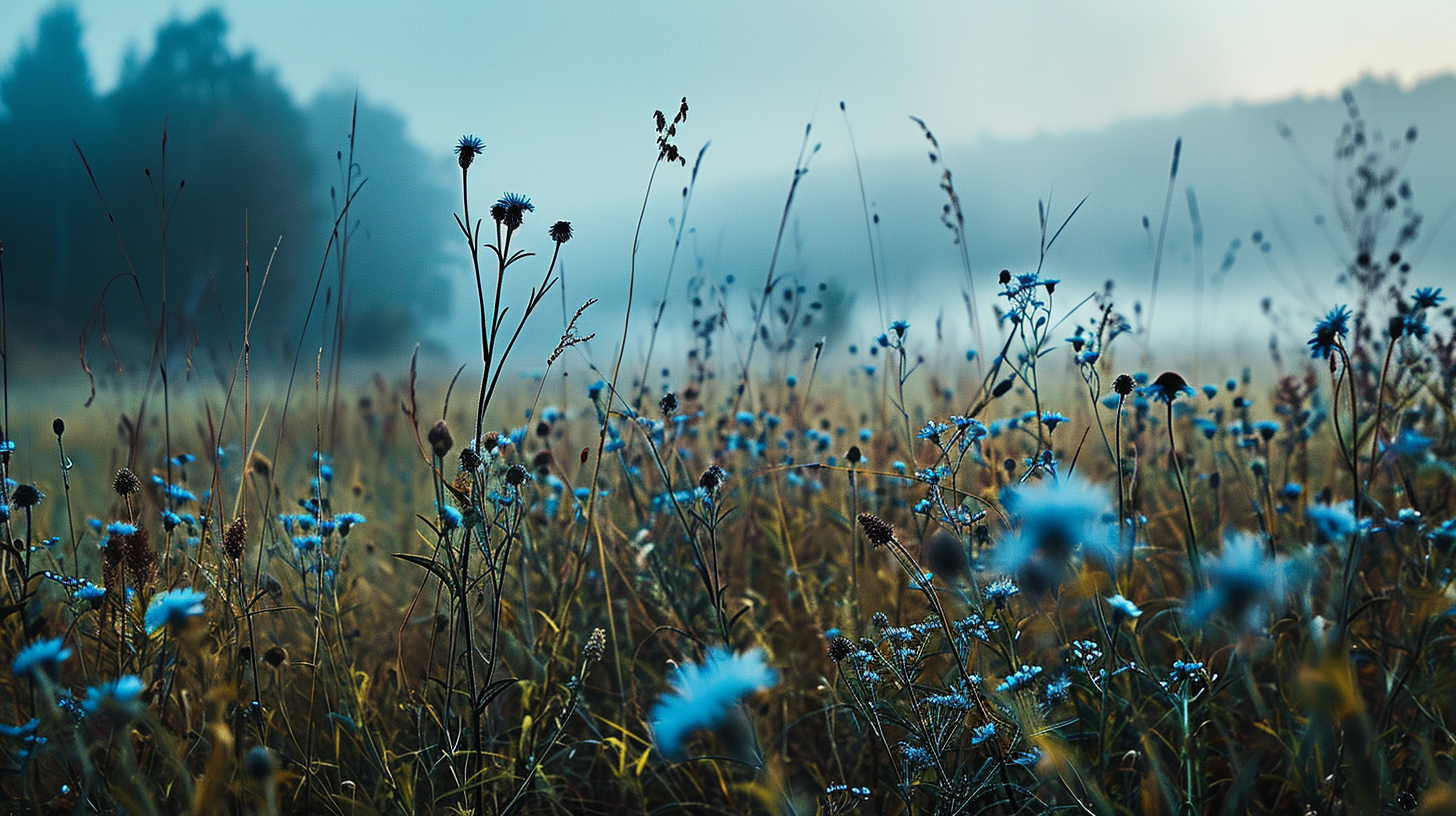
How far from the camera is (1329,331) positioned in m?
1.20

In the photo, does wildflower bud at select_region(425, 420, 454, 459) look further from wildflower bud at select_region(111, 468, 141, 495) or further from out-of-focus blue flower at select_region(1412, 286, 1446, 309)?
out-of-focus blue flower at select_region(1412, 286, 1446, 309)

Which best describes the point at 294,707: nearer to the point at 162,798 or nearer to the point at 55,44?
the point at 162,798

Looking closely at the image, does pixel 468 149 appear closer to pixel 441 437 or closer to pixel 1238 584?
pixel 441 437

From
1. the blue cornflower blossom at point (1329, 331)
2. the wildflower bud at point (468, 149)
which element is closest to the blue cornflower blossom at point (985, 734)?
the blue cornflower blossom at point (1329, 331)

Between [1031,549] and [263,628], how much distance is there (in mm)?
1907

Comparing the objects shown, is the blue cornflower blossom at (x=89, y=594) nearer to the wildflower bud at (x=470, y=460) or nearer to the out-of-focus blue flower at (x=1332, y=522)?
the wildflower bud at (x=470, y=460)

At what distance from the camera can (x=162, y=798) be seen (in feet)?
3.97

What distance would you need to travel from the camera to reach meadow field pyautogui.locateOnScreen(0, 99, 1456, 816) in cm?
96

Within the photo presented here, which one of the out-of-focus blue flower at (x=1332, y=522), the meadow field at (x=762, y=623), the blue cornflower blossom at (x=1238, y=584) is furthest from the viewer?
the meadow field at (x=762, y=623)

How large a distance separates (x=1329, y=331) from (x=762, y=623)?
1.35 m

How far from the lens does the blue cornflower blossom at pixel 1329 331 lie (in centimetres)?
120

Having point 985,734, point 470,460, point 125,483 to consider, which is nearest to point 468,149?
point 470,460

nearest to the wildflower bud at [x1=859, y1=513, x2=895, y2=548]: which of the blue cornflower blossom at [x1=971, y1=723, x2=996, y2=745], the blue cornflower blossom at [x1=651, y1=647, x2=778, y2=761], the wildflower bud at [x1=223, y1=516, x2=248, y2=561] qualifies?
the blue cornflower blossom at [x1=971, y1=723, x2=996, y2=745]

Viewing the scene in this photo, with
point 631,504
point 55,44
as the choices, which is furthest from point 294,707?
point 55,44
